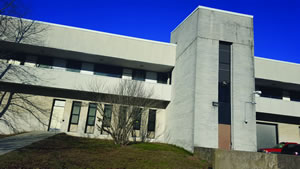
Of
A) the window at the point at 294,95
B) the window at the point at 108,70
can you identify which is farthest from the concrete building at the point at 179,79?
the window at the point at 294,95

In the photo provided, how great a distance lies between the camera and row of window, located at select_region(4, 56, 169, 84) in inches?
937

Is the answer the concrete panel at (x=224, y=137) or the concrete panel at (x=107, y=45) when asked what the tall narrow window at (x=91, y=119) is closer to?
the concrete panel at (x=107, y=45)

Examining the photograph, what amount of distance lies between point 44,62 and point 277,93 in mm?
25721

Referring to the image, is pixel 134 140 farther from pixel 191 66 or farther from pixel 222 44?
pixel 222 44

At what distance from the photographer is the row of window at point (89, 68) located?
23.8 metres

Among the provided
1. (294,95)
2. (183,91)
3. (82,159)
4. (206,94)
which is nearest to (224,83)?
(206,94)

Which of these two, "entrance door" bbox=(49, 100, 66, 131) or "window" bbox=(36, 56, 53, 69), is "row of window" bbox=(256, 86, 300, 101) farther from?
"window" bbox=(36, 56, 53, 69)

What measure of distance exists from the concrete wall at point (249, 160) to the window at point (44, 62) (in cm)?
1889

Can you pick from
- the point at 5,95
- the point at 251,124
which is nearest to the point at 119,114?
the point at 251,124

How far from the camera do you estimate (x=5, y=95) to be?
872 inches

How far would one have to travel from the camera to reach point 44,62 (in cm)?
2395

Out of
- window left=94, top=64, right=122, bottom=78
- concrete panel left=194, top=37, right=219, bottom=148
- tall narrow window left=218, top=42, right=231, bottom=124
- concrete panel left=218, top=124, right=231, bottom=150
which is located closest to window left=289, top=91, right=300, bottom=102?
tall narrow window left=218, top=42, right=231, bottom=124

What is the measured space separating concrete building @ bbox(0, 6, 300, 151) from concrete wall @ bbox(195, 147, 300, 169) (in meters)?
6.48

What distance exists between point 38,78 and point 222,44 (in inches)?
640
